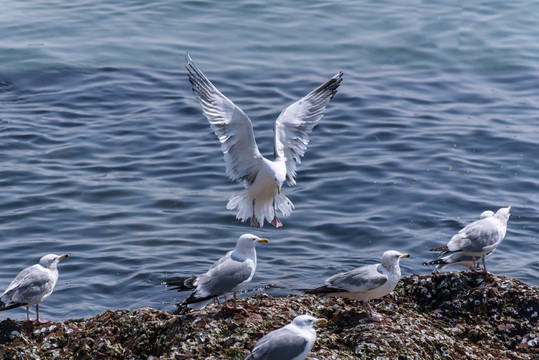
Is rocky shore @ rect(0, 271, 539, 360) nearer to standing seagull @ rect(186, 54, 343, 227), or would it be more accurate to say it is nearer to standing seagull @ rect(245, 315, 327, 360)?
standing seagull @ rect(245, 315, 327, 360)

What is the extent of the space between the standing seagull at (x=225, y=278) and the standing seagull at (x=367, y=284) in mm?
624

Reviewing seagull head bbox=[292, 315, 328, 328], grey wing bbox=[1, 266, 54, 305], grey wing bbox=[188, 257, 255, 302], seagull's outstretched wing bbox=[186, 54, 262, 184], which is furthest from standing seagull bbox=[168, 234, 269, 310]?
seagull's outstretched wing bbox=[186, 54, 262, 184]

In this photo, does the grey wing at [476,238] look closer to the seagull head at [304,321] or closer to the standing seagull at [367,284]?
the standing seagull at [367,284]

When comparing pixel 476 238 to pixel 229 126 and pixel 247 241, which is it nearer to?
pixel 247 241

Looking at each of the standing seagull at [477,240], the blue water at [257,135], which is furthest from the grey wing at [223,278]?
the blue water at [257,135]

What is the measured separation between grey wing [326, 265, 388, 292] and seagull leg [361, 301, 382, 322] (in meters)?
0.17

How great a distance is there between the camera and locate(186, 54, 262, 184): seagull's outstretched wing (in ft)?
36.0

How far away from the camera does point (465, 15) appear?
83.9ft

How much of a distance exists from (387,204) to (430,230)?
4.29 ft

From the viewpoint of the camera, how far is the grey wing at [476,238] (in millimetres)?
8383

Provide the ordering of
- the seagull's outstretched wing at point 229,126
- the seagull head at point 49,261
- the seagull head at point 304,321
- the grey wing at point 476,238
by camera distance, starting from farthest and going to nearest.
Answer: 1. the seagull's outstretched wing at point 229,126
2. the grey wing at point 476,238
3. the seagull head at point 49,261
4. the seagull head at point 304,321

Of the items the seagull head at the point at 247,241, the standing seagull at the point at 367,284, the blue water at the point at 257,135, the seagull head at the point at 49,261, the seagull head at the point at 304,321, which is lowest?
the blue water at the point at 257,135

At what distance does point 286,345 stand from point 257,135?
10933 millimetres

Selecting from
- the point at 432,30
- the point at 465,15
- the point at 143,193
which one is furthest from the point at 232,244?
the point at 465,15
